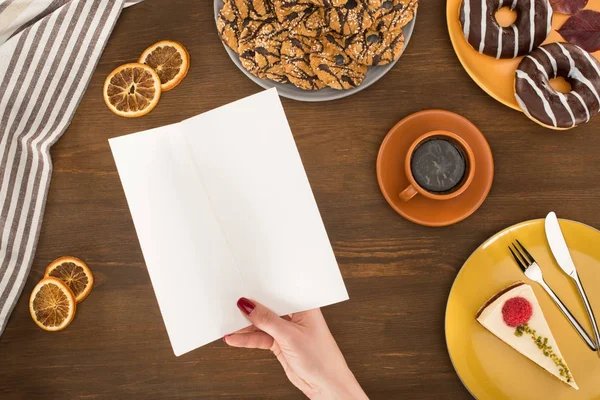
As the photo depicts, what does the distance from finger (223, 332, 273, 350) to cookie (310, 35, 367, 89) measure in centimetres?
53

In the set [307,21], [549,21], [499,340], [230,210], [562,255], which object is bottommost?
[499,340]

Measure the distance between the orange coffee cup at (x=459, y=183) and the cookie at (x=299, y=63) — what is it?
0.22 m

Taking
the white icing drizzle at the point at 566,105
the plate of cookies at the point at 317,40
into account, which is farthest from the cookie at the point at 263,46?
the white icing drizzle at the point at 566,105

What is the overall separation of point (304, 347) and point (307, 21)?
64 centimetres

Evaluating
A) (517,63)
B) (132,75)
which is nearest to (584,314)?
(517,63)

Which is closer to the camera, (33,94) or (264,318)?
(264,318)

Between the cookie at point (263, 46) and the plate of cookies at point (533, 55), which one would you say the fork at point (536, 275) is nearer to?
the plate of cookies at point (533, 55)

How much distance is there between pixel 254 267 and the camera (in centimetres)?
101

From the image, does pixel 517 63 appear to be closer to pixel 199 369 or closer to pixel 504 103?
pixel 504 103

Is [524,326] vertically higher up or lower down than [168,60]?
lower down

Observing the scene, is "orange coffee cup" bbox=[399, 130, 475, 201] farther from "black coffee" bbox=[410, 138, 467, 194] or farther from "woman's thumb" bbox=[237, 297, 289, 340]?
"woman's thumb" bbox=[237, 297, 289, 340]

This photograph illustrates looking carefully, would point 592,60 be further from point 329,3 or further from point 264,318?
point 264,318

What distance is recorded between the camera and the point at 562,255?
1.04 metres

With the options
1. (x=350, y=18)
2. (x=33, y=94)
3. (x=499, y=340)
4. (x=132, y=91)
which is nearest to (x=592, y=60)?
(x=350, y=18)
